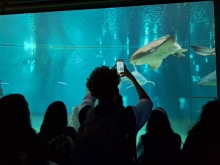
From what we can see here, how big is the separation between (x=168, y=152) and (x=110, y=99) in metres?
0.53

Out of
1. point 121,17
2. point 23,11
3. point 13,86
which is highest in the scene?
point 121,17

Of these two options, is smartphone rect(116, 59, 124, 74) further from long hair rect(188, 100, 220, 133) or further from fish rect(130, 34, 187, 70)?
fish rect(130, 34, 187, 70)

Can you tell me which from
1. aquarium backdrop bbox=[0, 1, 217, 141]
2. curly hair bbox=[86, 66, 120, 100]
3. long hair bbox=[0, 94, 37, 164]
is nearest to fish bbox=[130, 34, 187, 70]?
aquarium backdrop bbox=[0, 1, 217, 141]

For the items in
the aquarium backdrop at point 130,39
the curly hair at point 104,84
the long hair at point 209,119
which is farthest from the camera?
the aquarium backdrop at point 130,39

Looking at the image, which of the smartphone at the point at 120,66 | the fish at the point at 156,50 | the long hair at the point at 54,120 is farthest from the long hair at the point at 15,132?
the fish at the point at 156,50

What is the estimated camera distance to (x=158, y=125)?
1548 mm

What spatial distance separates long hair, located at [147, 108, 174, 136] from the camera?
154 centimetres

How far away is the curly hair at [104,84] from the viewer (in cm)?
136

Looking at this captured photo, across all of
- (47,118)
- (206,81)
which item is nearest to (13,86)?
(206,81)

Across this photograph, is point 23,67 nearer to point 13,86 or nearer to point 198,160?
point 13,86

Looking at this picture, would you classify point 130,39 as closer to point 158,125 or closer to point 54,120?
point 54,120

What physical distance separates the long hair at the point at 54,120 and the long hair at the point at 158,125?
25.8 inches

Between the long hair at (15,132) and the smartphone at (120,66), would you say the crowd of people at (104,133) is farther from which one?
the smartphone at (120,66)

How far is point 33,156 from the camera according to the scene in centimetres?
130
